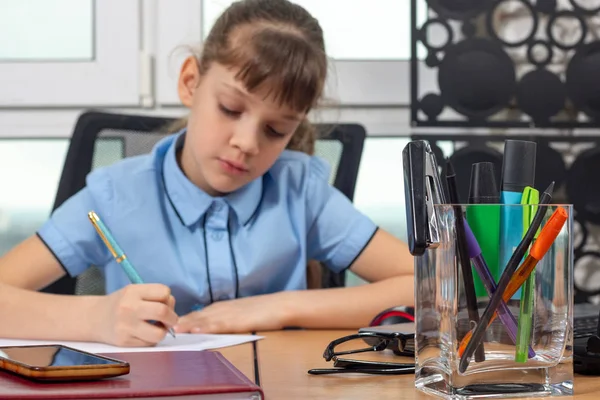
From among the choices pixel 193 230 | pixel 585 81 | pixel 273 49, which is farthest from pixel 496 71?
pixel 193 230

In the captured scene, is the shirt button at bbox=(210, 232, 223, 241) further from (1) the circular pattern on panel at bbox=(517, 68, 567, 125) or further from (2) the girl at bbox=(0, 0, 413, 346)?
(1) the circular pattern on panel at bbox=(517, 68, 567, 125)

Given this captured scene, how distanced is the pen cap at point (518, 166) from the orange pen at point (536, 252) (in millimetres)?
41

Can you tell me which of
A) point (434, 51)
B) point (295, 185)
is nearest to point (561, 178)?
point (434, 51)

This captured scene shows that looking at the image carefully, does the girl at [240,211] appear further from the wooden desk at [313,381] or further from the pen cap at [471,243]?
the pen cap at [471,243]

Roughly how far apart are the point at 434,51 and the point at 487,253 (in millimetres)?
1163

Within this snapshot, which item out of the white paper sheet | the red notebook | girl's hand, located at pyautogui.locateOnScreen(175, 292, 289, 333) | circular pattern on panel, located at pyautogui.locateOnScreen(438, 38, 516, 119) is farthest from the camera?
circular pattern on panel, located at pyautogui.locateOnScreen(438, 38, 516, 119)

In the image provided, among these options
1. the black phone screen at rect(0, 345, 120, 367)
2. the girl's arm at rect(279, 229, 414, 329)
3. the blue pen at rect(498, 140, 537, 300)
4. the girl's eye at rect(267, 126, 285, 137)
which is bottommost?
the girl's arm at rect(279, 229, 414, 329)

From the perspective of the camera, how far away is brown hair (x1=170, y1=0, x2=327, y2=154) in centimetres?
104

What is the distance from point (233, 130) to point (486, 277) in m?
0.60

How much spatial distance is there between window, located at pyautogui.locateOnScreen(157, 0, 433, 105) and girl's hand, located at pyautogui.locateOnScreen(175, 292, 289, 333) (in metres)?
0.70

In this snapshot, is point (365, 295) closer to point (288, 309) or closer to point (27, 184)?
point (288, 309)

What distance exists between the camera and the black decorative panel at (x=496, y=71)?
157 centimetres

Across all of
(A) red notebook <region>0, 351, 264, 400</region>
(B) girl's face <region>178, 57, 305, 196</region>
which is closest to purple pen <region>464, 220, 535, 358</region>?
(A) red notebook <region>0, 351, 264, 400</region>

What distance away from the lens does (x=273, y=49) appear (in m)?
1.06
